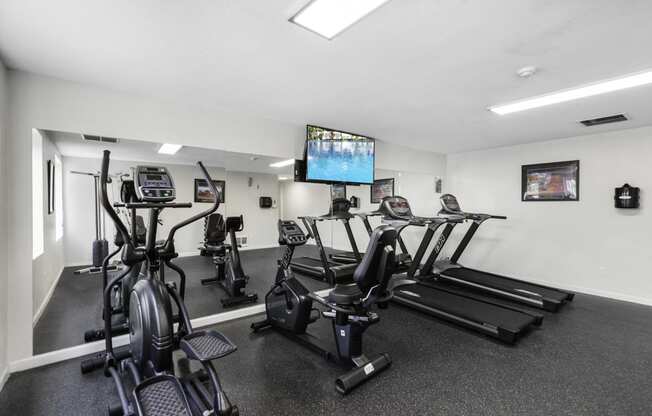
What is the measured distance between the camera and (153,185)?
189cm

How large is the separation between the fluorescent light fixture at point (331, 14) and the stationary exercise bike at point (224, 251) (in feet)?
10.0

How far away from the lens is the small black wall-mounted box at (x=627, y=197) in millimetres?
3969

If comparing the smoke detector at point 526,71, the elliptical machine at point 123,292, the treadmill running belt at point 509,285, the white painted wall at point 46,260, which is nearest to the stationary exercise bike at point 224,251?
the elliptical machine at point 123,292

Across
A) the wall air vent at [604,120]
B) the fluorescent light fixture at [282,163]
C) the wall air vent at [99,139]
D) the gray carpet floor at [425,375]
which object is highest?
the wall air vent at [604,120]

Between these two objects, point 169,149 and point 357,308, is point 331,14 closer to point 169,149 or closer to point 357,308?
point 357,308

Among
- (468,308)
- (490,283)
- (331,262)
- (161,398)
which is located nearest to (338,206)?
(331,262)

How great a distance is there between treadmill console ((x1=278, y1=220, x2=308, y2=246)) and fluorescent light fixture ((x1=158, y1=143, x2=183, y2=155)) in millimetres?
1404

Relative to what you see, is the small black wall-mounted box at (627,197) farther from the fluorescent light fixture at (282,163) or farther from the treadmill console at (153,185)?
the treadmill console at (153,185)

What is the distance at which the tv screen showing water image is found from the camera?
12.7 ft

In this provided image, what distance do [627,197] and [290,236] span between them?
15.5ft

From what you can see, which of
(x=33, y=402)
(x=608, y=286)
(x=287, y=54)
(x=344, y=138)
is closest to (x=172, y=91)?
(x=287, y=54)

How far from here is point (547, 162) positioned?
481cm

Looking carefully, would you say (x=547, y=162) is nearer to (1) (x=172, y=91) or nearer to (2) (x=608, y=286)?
(2) (x=608, y=286)

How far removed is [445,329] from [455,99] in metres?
2.48
